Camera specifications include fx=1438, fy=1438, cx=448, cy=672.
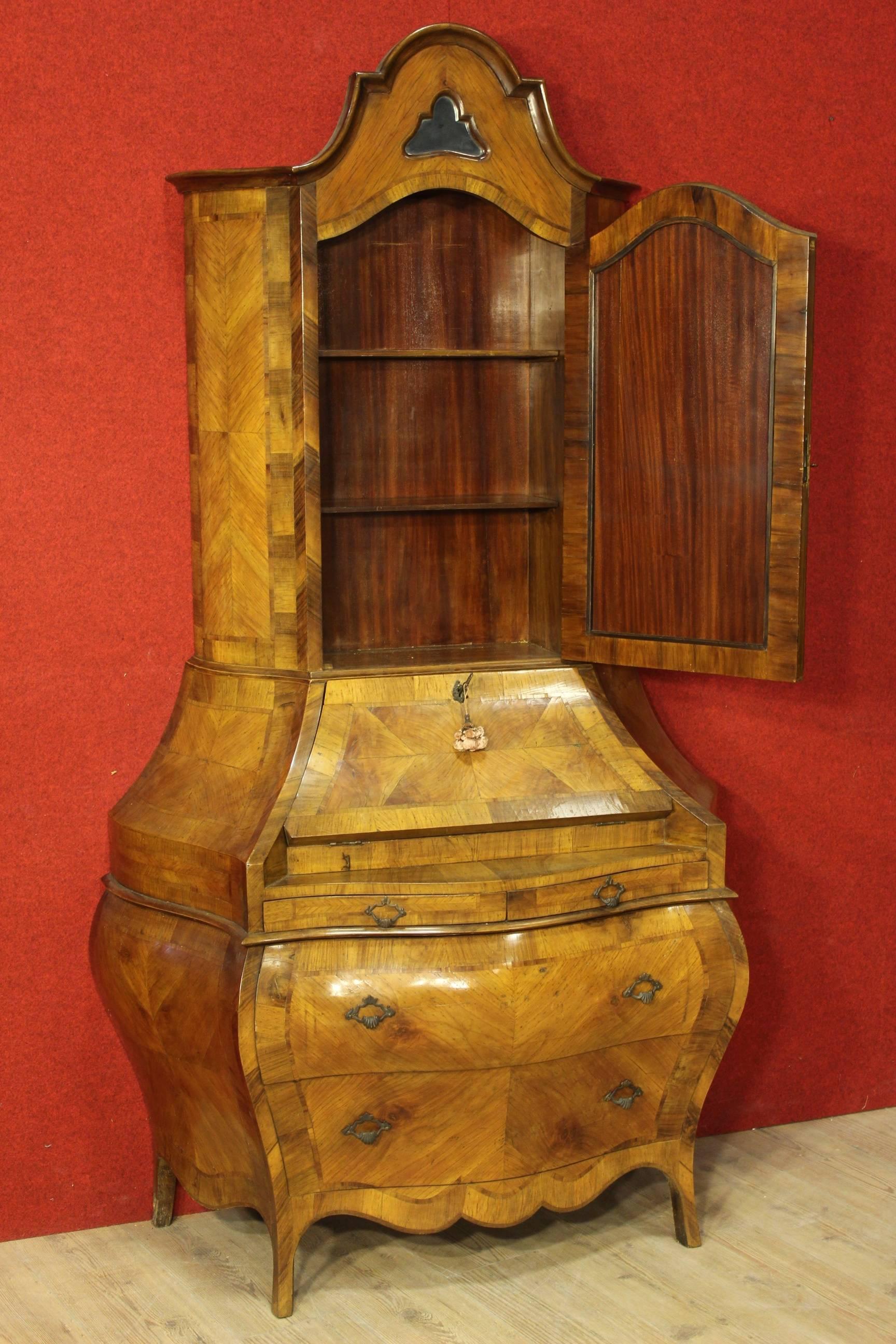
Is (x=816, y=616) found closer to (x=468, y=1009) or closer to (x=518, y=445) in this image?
(x=518, y=445)

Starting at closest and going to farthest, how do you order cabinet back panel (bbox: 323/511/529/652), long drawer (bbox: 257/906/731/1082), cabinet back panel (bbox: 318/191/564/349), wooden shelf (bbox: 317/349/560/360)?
long drawer (bbox: 257/906/731/1082) < wooden shelf (bbox: 317/349/560/360) < cabinet back panel (bbox: 318/191/564/349) < cabinet back panel (bbox: 323/511/529/652)

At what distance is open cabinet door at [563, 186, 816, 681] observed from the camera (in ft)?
7.88

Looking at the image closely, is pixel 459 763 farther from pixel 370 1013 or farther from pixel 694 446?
pixel 694 446

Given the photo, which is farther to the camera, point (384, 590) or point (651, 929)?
point (384, 590)

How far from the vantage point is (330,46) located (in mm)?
2697

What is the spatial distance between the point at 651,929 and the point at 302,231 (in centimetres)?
136

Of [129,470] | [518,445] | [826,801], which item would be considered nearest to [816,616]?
[826,801]

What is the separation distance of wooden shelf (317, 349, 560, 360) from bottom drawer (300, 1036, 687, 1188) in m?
1.27

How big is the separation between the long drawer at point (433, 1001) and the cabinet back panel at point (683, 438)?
614 millimetres

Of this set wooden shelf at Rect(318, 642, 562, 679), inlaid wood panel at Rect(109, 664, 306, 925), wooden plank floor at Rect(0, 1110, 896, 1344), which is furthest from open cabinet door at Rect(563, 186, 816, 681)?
wooden plank floor at Rect(0, 1110, 896, 1344)

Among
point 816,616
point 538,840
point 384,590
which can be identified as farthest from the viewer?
point 816,616

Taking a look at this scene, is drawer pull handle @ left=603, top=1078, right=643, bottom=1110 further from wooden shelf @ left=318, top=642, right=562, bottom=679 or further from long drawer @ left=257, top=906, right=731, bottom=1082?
wooden shelf @ left=318, top=642, right=562, bottom=679

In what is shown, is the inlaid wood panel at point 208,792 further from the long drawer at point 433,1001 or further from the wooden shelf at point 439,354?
the wooden shelf at point 439,354

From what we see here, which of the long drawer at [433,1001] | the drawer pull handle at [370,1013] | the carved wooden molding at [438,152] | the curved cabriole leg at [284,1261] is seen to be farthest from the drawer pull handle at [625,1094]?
the carved wooden molding at [438,152]
